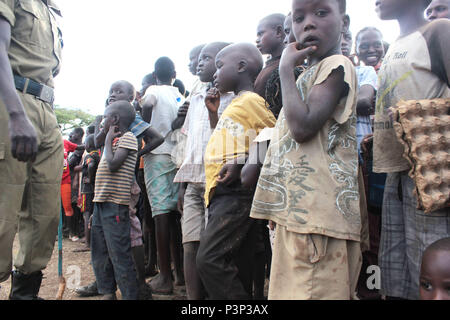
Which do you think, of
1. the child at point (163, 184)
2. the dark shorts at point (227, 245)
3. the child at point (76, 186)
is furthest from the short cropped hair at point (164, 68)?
the child at point (76, 186)

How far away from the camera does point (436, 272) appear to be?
4.76 feet

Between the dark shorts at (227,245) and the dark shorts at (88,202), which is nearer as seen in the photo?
the dark shorts at (227,245)

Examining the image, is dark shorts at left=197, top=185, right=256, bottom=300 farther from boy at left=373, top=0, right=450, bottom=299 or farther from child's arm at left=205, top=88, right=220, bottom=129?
boy at left=373, top=0, right=450, bottom=299

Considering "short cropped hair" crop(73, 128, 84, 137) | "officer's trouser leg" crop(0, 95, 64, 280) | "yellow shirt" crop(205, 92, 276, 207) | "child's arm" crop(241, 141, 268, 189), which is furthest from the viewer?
"short cropped hair" crop(73, 128, 84, 137)

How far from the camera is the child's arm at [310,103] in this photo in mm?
1503

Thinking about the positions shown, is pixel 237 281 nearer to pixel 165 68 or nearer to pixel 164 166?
pixel 164 166

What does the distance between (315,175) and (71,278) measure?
3.56 m

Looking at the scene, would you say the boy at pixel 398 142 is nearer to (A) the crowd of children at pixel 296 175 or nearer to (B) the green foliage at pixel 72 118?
(A) the crowd of children at pixel 296 175

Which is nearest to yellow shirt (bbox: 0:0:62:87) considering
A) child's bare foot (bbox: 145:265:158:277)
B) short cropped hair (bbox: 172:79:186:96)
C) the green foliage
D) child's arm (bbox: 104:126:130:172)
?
child's arm (bbox: 104:126:130:172)

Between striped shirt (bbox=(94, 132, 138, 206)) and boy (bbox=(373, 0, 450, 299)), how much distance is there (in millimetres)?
1846

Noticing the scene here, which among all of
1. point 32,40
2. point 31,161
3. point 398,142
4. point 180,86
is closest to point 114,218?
point 31,161

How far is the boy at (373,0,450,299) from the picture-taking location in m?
1.67
